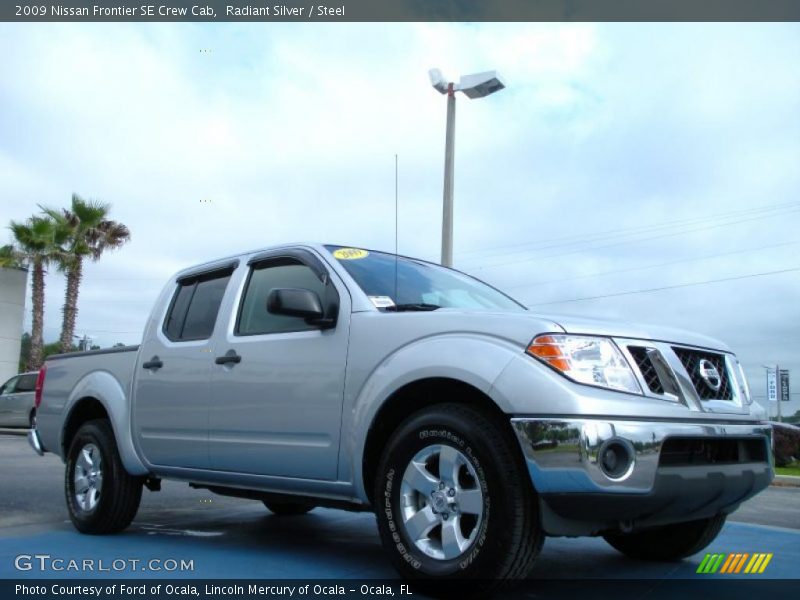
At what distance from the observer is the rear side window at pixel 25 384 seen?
20.6 metres

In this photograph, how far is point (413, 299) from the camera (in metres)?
4.68

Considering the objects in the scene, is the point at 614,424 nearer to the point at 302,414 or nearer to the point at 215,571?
the point at 302,414

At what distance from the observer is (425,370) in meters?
3.79

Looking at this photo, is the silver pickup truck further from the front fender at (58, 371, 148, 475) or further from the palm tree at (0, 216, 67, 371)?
the palm tree at (0, 216, 67, 371)

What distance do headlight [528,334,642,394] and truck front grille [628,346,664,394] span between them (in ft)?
0.33

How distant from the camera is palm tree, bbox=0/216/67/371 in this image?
2728 centimetres

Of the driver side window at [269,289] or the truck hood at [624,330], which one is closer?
the truck hood at [624,330]

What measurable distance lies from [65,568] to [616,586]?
2846 mm

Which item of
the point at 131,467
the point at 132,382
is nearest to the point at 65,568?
the point at 131,467

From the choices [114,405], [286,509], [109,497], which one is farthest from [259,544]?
[286,509]

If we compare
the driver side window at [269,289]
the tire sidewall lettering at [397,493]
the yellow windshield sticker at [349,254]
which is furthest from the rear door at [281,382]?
the tire sidewall lettering at [397,493]

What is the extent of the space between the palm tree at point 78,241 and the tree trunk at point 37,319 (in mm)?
731

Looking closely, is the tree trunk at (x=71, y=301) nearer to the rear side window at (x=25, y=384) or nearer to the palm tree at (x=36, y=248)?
the palm tree at (x=36, y=248)

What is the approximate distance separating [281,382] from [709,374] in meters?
2.19
